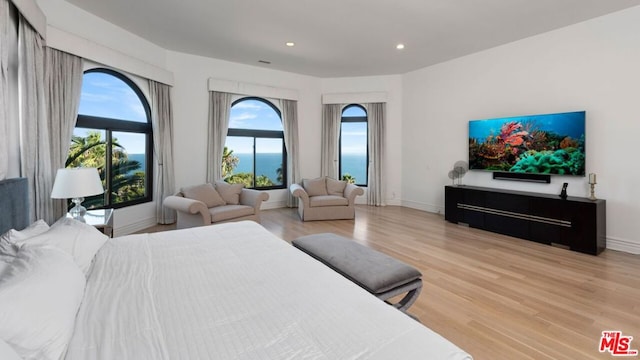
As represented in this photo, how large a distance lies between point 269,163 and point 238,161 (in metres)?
0.71

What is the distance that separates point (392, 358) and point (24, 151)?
361cm

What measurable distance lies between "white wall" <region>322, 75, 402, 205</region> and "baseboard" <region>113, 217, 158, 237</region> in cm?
452

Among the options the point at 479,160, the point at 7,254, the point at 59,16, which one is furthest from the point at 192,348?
the point at 479,160

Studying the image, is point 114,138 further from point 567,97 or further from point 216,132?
point 567,97

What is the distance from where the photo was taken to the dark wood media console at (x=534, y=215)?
3545 mm

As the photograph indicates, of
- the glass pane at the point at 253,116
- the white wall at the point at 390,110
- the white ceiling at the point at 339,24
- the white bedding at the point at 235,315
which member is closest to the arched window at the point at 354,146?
the white wall at the point at 390,110

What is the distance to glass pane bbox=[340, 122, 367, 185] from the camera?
278 inches

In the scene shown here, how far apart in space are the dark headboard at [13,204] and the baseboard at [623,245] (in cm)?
618

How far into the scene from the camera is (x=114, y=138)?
434 centimetres

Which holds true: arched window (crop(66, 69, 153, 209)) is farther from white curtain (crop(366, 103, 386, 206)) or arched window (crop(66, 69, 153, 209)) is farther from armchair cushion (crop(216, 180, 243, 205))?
white curtain (crop(366, 103, 386, 206))

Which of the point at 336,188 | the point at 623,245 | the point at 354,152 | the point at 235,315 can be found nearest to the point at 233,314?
the point at 235,315

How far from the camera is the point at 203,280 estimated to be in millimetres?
1499

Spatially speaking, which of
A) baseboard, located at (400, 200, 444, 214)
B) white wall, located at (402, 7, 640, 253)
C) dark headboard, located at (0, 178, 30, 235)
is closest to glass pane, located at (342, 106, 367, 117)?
white wall, located at (402, 7, 640, 253)

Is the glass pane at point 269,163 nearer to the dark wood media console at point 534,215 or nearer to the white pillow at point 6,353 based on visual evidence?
the dark wood media console at point 534,215
